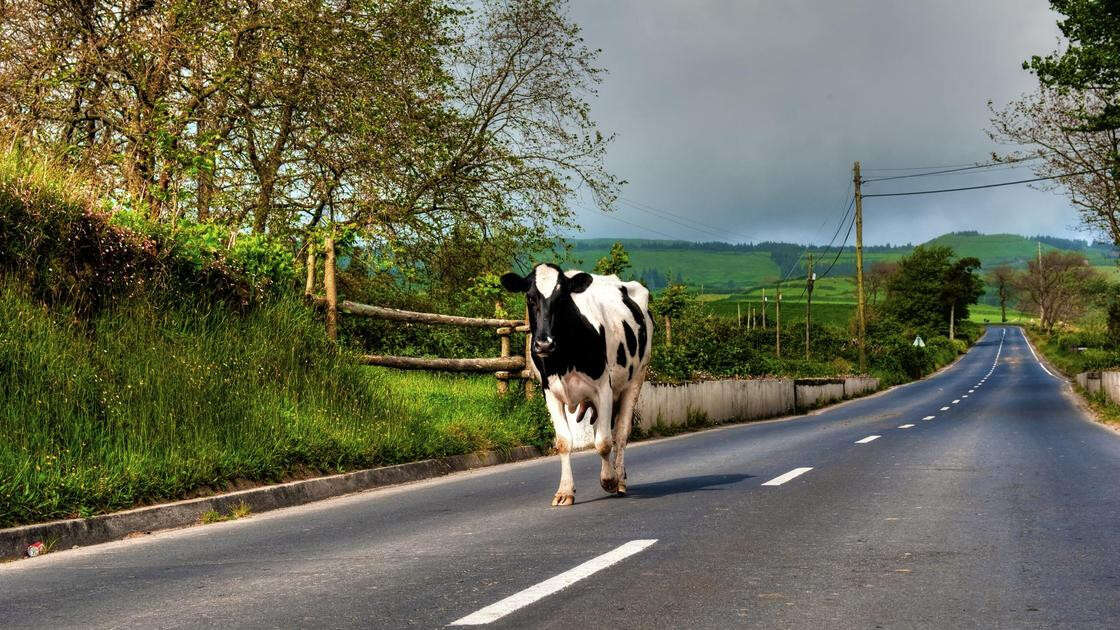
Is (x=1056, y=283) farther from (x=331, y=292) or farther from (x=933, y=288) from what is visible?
(x=331, y=292)

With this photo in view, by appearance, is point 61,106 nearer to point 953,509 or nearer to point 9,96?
point 9,96

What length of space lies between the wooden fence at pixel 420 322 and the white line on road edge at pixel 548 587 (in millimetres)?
8037

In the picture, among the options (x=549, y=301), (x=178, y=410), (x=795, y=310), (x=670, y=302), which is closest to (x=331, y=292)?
(x=178, y=410)

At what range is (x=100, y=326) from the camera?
10953 millimetres

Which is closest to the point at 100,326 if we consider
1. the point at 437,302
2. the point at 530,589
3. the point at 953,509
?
the point at 530,589

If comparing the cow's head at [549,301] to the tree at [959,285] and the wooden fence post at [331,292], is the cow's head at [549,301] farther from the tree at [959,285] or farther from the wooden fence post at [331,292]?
the tree at [959,285]

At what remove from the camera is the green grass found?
8852 millimetres

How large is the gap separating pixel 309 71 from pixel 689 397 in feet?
37.5

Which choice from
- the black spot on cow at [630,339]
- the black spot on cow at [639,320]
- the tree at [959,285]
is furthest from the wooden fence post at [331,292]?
the tree at [959,285]

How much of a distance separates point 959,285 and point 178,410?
154m

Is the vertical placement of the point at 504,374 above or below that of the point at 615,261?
below

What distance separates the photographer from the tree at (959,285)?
5974 inches

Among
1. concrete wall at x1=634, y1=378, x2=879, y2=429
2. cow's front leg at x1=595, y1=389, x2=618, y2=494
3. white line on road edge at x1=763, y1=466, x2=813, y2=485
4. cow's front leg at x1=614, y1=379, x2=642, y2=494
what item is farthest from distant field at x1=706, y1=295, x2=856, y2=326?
cow's front leg at x1=595, y1=389, x2=618, y2=494

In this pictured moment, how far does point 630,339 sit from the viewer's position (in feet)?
33.0
